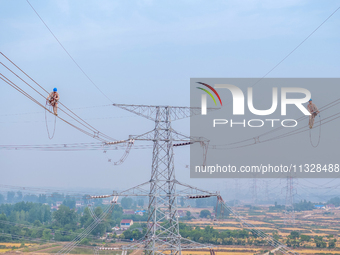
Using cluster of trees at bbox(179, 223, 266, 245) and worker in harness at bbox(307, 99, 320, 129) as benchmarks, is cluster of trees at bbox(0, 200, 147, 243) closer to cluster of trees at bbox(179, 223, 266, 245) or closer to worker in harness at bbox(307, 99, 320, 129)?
cluster of trees at bbox(179, 223, 266, 245)

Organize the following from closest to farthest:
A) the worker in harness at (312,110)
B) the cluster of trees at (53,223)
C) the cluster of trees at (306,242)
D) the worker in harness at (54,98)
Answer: the worker in harness at (54,98)
the worker in harness at (312,110)
the cluster of trees at (306,242)
the cluster of trees at (53,223)

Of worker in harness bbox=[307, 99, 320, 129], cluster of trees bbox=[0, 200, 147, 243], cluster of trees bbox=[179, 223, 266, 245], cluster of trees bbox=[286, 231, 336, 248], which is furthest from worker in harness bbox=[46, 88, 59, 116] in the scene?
cluster of trees bbox=[286, 231, 336, 248]

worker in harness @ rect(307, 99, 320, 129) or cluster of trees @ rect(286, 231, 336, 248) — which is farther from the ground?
worker in harness @ rect(307, 99, 320, 129)

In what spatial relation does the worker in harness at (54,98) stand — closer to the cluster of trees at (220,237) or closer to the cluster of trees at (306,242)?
the cluster of trees at (220,237)

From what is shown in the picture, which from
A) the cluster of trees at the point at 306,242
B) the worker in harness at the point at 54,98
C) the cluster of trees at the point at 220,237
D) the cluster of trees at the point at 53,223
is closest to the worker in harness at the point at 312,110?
the worker in harness at the point at 54,98

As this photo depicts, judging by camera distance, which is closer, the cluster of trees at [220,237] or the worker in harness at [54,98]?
the worker in harness at [54,98]

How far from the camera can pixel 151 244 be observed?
31719 mm

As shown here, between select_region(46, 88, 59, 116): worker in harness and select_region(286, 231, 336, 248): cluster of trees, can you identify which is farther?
select_region(286, 231, 336, 248): cluster of trees

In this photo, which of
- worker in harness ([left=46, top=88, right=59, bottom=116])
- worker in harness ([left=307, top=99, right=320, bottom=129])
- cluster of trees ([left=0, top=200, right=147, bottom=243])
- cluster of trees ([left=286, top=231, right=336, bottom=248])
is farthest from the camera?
cluster of trees ([left=0, top=200, right=147, bottom=243])

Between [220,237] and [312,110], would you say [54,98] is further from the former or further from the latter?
[220,237]

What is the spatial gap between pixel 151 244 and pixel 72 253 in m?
56.6

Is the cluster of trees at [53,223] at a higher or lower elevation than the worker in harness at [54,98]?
lower

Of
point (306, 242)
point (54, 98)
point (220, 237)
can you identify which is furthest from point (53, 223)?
point (54, 98)

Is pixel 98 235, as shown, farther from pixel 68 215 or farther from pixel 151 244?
pixel 151 244
